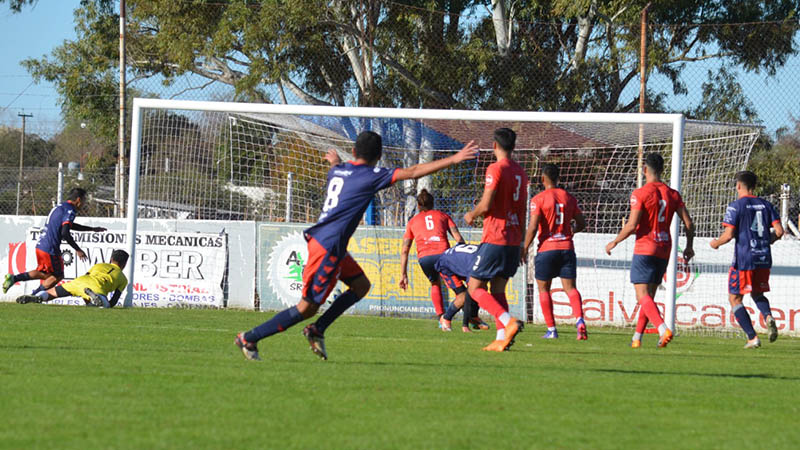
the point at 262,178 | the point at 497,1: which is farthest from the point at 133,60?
the point at 262,178

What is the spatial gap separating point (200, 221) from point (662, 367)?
11.4 m

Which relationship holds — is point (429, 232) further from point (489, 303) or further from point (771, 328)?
point (771, 328)

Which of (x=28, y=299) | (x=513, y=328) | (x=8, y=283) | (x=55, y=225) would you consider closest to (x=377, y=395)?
(x=513, y=328)

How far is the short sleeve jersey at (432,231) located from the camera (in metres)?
13.6

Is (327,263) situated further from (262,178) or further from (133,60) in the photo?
(133,60)

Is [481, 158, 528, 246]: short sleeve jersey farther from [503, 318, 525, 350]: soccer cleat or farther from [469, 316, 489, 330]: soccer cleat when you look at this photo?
[469, 316, 489, 330]: soccer cleat

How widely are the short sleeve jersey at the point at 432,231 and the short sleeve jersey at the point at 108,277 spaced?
5.66 meters

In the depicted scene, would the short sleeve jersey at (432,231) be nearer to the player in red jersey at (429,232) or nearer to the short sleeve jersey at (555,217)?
the player in red jersey at (429,232)

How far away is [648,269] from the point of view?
35.8 feet

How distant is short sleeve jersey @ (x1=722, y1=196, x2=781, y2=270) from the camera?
11.9m

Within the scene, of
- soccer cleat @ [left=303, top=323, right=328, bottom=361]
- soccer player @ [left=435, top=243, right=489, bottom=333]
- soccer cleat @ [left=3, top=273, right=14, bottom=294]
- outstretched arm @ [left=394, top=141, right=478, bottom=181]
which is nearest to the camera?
outstretched arm @ [left=394, top=141, right=478, bottom=181]

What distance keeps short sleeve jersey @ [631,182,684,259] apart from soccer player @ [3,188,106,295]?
919 cm

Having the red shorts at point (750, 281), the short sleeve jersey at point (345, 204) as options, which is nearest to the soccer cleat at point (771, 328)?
the red shorts at point (750, 281)

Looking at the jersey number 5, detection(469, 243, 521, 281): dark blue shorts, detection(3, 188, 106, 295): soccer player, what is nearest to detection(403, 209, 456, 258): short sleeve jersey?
detection(469, 243, 521, 281): dark blue shorts
